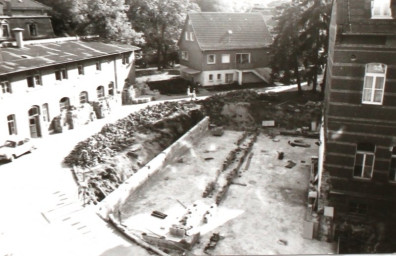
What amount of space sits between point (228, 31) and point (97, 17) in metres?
16.2

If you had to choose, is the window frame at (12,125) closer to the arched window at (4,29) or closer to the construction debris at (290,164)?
the arched window at (4,29)

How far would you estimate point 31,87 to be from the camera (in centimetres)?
3028

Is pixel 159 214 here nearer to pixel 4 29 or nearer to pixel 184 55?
pixel 4 29

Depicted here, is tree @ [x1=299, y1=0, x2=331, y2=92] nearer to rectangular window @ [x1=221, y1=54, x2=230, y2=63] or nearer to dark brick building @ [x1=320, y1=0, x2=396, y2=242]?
rectangular window @ [x1=221, y1=54, x2=230, y2=63]

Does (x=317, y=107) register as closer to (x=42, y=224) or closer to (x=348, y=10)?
(x=348, y=10)

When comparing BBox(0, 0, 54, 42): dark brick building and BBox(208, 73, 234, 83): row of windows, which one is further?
BBox(208, 73, 234, 83): row of windows

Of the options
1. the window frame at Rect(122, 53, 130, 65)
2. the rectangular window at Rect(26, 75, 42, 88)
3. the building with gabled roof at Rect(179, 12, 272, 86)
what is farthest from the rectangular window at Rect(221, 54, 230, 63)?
the rectangular window at Rect(26, 75, 42, 88)

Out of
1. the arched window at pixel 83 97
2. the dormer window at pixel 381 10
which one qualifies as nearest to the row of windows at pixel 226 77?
the arched window at pixel 83 97

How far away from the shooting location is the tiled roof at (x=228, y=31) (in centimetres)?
4769

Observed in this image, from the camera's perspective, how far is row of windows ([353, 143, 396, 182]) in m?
19.0

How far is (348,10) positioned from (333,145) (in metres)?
6.59

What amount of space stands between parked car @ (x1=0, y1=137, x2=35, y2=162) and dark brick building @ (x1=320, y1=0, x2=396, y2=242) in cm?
1977

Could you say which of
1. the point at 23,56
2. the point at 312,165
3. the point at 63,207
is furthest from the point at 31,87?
the point at 312,165

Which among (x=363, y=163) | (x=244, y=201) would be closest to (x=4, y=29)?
(x=244, y=201)
